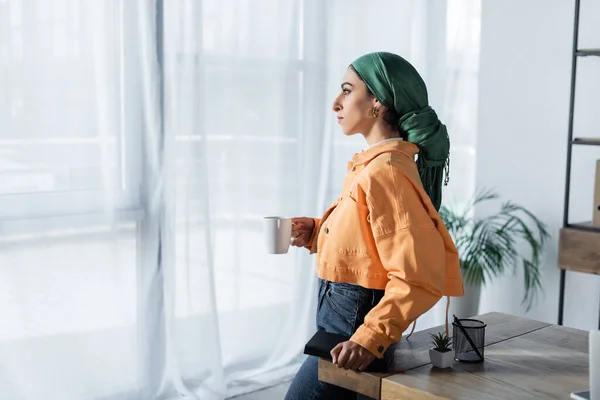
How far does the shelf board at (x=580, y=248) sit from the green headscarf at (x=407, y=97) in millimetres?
1652

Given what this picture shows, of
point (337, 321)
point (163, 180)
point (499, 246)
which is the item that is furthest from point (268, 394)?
point (337, 321)

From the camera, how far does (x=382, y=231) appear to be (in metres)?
1.50

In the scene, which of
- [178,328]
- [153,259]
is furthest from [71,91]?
[178,328]

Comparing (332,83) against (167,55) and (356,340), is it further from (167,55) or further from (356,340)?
(356,340)

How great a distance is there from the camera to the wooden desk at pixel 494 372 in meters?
1.33

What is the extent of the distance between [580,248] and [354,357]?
6.55 feet

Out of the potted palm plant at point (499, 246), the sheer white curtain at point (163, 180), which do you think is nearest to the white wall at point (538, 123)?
the potted palm plant at point (499, 246)

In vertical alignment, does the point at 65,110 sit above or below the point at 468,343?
above

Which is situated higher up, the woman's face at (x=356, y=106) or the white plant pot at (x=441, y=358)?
the woman's face at (x=356, y=106)

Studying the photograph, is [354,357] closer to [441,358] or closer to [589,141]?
[441,358]

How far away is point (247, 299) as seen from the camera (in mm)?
3180

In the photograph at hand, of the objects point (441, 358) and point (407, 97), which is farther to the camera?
point (407, 97)

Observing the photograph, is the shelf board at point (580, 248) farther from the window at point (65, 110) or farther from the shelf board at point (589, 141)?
the window at point (65, 110)

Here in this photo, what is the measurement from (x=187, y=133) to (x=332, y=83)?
0.82m
